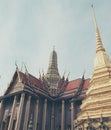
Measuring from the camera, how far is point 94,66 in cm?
2572

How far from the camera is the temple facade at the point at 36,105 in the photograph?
25188mm

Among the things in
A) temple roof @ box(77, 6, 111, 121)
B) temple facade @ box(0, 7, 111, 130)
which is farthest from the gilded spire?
temple roof @ box(77, 6, 111, 121)

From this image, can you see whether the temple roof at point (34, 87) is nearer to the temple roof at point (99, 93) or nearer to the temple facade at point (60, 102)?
the temple facade at point (60, 102)

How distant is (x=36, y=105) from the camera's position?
2689cm

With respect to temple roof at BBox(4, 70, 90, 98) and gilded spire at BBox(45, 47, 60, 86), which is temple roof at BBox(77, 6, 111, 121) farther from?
gilded spire at BBox(45, 47, 60, 86)

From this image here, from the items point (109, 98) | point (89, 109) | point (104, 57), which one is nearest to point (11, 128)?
point (89, 109)

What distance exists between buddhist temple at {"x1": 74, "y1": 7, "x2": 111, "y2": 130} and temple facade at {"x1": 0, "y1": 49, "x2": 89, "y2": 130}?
15.1 ft

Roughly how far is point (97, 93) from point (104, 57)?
6.35 m

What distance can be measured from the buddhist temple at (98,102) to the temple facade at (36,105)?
4602mm

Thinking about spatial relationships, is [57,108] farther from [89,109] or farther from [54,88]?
[89,109]

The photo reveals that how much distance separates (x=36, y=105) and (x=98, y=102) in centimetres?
999

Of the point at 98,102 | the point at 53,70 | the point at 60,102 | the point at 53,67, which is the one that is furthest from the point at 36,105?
the point at 53,67

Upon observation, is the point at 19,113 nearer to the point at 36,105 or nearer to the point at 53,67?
the point at 36,105

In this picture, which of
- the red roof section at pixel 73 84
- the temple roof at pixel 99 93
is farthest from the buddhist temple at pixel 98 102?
the red roof section at pixel 73 84
